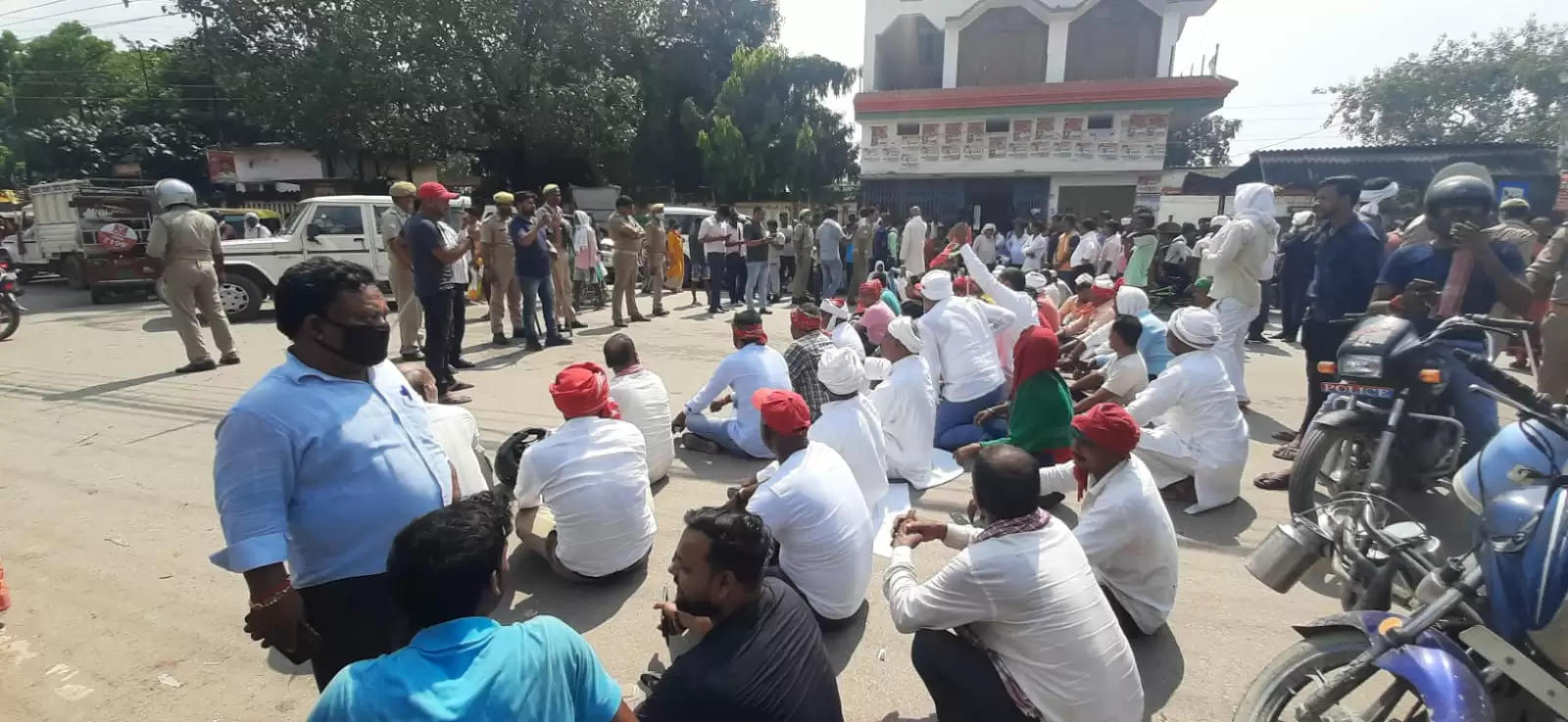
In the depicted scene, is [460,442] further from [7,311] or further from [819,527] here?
[7,311]

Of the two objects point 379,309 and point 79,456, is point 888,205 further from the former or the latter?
point 379,309

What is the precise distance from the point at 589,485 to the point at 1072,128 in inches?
969

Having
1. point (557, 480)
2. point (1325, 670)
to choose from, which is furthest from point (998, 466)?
point (557, 480)

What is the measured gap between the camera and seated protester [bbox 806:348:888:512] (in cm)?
387

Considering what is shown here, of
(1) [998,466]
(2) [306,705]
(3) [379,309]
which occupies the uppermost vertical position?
(3) [379,309]

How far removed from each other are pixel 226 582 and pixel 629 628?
1933 mm

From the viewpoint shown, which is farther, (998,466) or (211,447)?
(211,447)

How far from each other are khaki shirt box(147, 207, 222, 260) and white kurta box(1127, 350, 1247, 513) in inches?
311

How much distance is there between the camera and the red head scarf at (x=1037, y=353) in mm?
4160

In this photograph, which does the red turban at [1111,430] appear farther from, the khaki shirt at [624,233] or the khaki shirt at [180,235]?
the khaki shirt at [180,235]

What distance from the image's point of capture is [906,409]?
15.6ft

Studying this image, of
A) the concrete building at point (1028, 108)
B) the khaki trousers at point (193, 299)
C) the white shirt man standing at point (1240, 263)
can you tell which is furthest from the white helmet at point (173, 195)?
the concrete building at point (1028, 108)

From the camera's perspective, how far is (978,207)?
24609 mm

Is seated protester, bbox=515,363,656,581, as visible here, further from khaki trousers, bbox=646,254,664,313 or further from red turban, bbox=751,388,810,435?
khaki trousers, bbox=646,254,664,313
